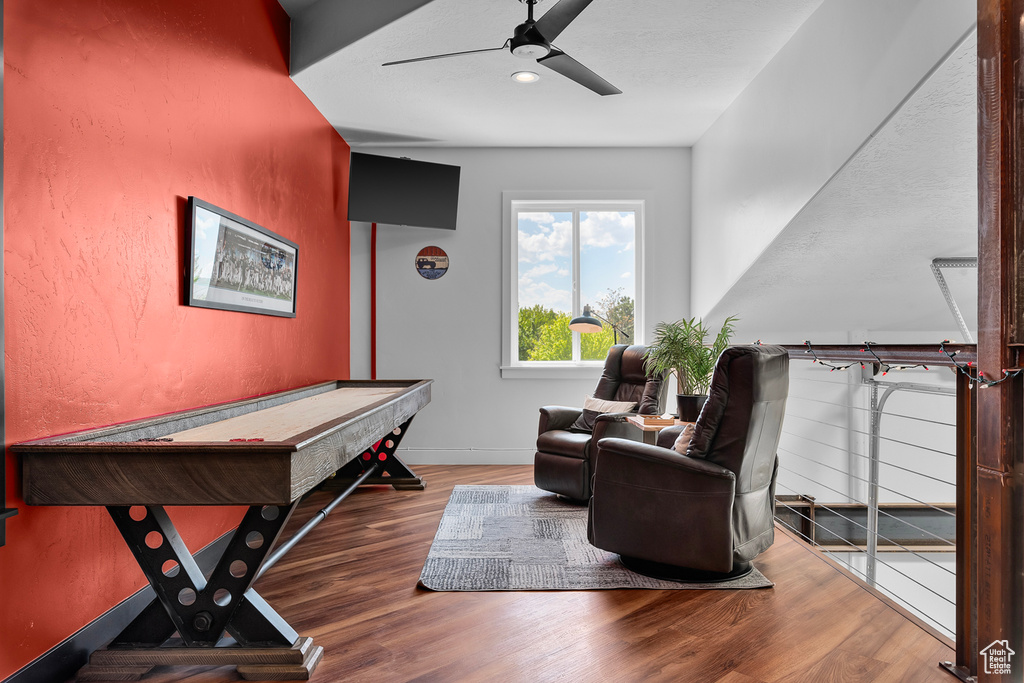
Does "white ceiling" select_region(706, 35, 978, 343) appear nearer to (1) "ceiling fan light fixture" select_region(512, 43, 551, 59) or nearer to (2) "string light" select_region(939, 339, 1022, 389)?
(2) "string light" select_region(939, 339, 1022, 389)

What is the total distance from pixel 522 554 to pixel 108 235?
7.34 ft

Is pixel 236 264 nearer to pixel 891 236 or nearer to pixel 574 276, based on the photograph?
pixel 574 276

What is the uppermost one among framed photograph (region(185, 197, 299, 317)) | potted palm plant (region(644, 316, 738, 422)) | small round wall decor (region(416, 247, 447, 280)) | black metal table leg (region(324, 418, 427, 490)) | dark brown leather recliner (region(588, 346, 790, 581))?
small round wall decor (region(416, 247, 447, 280))

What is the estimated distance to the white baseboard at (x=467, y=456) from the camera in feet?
17.3

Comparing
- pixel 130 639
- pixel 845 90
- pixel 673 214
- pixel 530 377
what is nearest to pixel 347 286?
pixel 530 377

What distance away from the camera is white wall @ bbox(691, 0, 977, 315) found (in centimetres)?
240

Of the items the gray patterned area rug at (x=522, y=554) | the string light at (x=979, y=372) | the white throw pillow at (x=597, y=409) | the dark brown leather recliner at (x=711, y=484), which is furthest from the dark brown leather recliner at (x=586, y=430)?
the string light at (x=979, y=372)

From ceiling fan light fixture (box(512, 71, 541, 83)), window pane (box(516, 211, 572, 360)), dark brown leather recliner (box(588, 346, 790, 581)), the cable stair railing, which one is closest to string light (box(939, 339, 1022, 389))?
dark brown leather recliner (box(588, 346, 790, 581))

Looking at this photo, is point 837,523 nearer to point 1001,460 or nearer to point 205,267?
point 1001,460

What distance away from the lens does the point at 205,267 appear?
272 centimetres

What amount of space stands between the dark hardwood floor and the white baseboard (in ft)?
7.66

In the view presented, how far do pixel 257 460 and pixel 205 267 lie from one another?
4.66 ft

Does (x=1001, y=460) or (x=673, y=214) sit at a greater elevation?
(x=673, y=214)

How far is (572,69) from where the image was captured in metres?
3.02
